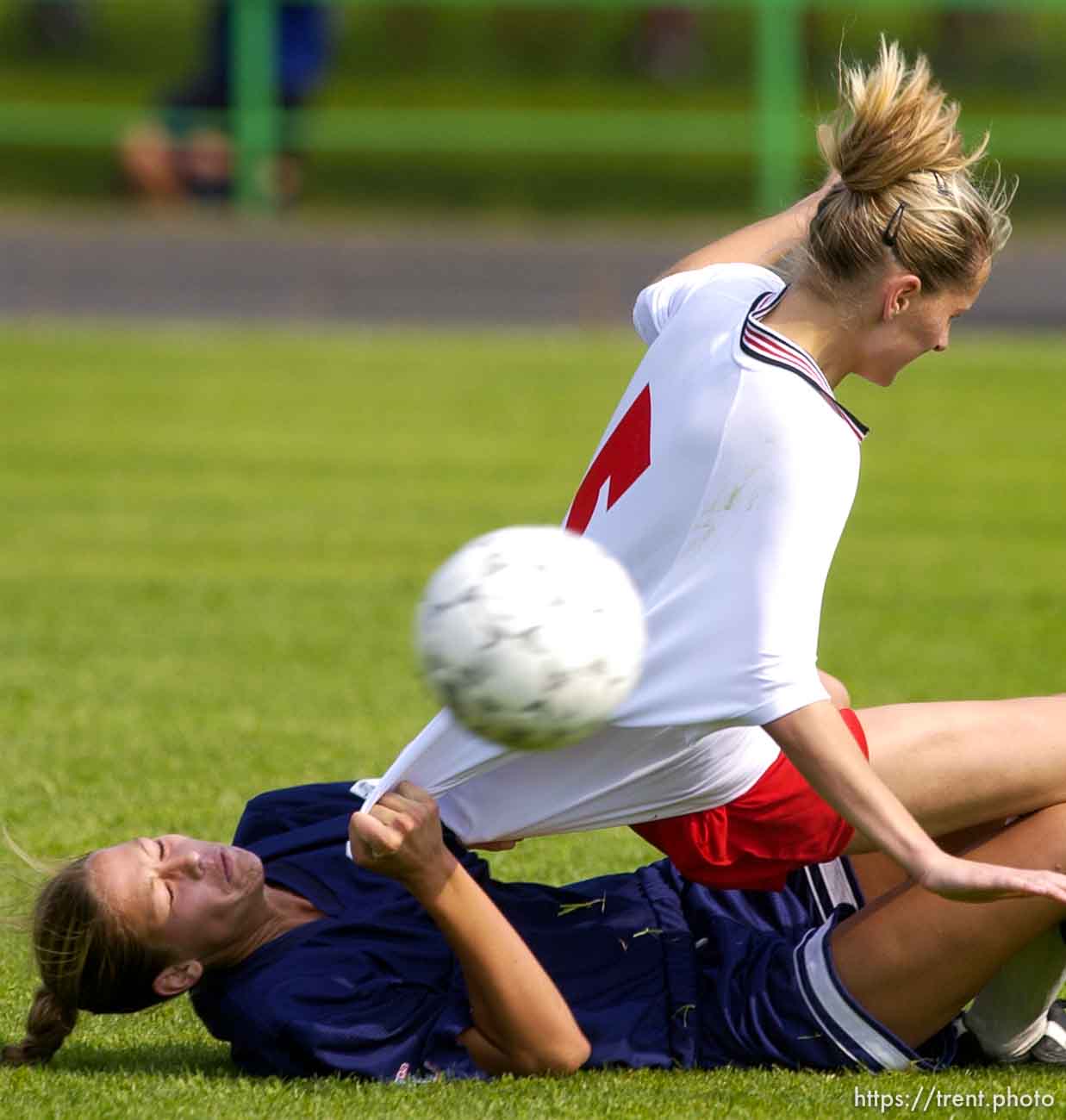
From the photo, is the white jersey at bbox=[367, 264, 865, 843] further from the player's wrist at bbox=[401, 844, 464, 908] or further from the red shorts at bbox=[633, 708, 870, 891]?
the player's wrist at bbox=[401, 844, 464, 908]

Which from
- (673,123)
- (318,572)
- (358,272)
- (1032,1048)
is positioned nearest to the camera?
(1032,1048)

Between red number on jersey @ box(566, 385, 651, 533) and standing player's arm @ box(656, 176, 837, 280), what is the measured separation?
1.74 ft

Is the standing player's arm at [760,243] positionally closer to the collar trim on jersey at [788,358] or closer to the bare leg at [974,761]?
the collar trim on jersey at [788,358]

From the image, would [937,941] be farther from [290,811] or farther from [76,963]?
[76,963]

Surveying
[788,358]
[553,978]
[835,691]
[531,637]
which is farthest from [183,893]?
[788,358]

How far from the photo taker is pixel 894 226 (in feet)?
11.1

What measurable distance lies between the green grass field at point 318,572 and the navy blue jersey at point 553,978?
0.07 metres

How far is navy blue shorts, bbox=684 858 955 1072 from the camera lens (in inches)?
144

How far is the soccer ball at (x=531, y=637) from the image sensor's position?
127 inches

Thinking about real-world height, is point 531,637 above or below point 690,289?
below

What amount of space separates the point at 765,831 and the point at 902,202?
1.12 meters

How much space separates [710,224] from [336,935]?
17.6 m

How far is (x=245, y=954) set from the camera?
3.75m

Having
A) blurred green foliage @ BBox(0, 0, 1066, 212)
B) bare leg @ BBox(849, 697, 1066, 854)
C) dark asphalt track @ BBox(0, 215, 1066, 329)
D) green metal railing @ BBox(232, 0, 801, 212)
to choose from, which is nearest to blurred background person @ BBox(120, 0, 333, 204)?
green metal railing @ BBox(232, 0, 801, 212)
